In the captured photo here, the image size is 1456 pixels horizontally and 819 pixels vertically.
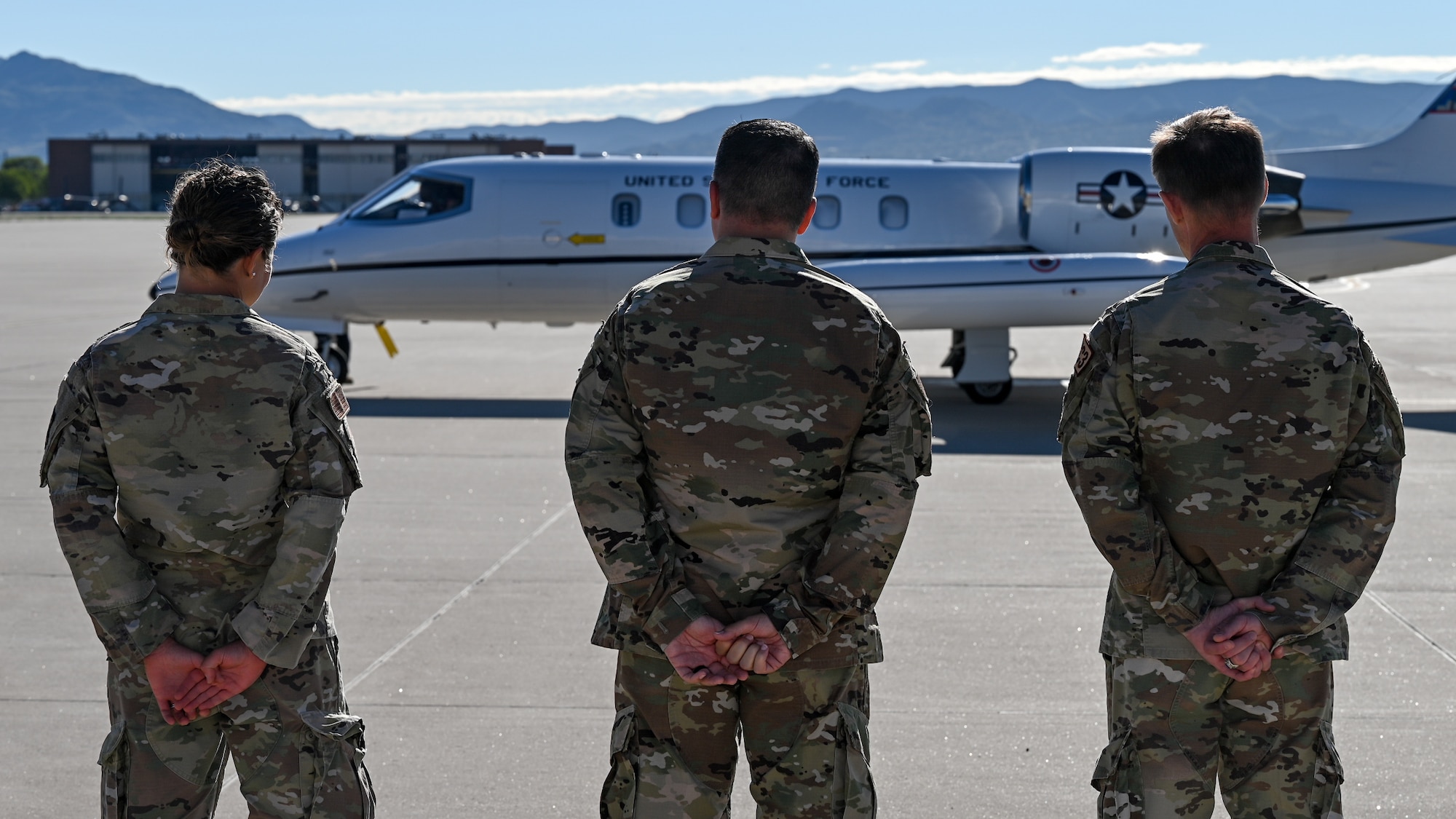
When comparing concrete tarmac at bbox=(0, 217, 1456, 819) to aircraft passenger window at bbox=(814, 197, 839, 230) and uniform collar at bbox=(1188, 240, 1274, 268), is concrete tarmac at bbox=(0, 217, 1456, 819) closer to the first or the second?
uniform collar at bbox=(1188, 240, 1274, 268)

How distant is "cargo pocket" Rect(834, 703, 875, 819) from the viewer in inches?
125

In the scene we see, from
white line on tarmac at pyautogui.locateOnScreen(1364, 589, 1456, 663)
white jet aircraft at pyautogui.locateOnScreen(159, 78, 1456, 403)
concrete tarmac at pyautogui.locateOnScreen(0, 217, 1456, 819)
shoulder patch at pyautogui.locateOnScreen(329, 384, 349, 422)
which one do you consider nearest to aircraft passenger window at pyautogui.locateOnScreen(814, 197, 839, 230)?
white jet aircraft at pyautogui.locateOnScreen(159, 78, 1456, 403)

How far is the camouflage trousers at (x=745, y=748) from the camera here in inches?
126

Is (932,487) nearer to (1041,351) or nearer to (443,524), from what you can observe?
(443,524)

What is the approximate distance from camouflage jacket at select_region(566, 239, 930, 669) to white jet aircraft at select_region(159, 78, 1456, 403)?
1058cm

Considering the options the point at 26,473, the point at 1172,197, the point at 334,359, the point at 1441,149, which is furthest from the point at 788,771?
the point at 1441,149

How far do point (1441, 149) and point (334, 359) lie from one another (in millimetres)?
12070

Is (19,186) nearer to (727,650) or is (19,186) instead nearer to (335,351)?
(335,351)

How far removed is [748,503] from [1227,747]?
4.19 feet

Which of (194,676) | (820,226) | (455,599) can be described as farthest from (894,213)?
(194,676)

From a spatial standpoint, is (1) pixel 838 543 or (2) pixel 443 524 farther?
(2) pixel 443 524

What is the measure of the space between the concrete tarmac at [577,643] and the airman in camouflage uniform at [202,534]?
1.34 metres

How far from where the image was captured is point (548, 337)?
21.8 meters

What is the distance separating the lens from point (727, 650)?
314 centimetres
